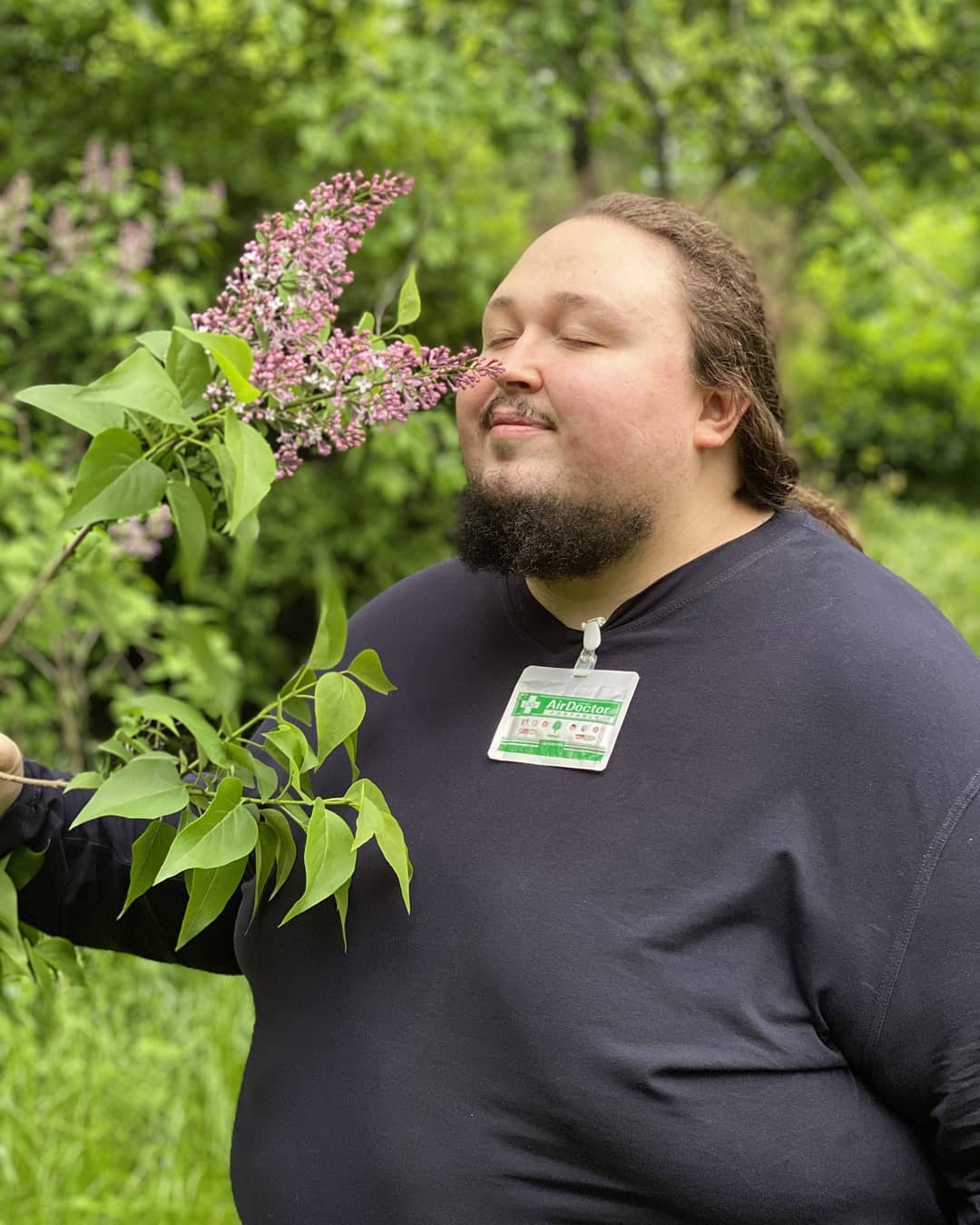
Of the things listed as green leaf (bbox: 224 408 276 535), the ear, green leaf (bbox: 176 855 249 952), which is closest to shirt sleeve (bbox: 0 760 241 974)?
green leaf (bbox: 176 855 249 952)

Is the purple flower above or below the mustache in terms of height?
below

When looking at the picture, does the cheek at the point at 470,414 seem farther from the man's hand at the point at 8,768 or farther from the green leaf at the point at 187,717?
the man's hand at the point at 8,768

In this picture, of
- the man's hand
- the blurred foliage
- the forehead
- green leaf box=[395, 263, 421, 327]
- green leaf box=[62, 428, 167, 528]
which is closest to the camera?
green leaf box=[62, 428, 167, 528]

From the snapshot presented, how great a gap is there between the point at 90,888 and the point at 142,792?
Result: 511 mm

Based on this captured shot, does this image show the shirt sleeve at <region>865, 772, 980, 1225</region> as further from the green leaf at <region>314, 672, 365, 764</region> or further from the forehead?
the forehead

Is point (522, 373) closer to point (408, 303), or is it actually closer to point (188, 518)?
point (408, 303)

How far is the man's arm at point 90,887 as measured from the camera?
1532 millimetres

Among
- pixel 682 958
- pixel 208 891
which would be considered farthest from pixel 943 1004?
pixel 208 891

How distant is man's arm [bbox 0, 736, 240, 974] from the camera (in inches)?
60.3

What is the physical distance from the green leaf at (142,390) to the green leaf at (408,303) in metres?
0.25

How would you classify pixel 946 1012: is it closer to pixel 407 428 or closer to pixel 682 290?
pixel 682 290

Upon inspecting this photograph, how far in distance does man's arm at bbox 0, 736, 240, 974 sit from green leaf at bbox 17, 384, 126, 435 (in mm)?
432

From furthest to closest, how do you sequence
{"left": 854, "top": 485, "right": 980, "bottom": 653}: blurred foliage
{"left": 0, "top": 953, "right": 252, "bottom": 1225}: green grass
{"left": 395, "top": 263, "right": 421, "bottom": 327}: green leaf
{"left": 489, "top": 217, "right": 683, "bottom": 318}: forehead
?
{"left": 854, "top": 485, "right": 980, "bottom": 653}: blurred foliage < {"left": 0, "top": 953, "right": 252, "bottom": 1225}: green grass < {"left": 489, "top": 217, "right": 683, "bottom": 318}: forehead < {"left": 395, "top": 263, "right": 421, "bottom": 327}: green leaf

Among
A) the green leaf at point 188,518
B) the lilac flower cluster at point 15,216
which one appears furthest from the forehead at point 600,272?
the lilac flower cluster at point 15,216
